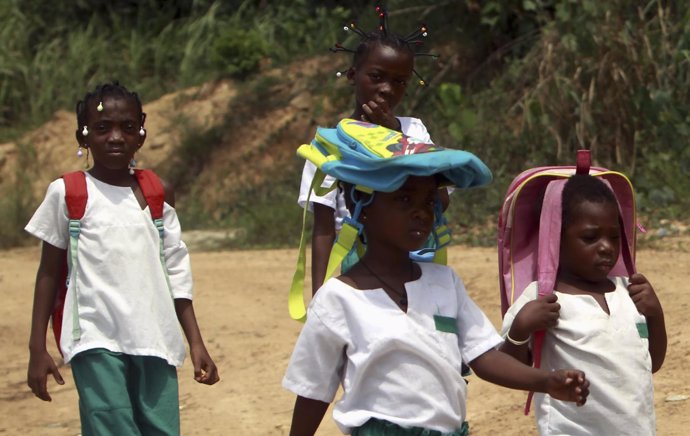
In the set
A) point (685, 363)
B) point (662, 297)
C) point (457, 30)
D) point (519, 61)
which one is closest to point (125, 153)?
point (685, 363)

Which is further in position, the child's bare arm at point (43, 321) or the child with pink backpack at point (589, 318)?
the child's bare arm at point (43, 321)

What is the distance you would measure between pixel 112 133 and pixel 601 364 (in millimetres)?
1706

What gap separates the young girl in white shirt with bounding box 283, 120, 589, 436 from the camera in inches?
121

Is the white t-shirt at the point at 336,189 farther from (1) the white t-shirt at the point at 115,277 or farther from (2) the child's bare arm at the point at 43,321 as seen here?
(2) the child's bare arm at the point at 43,321

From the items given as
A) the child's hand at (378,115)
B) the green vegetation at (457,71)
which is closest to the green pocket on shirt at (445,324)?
the child's hand at (378,115)

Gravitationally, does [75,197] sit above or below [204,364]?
above

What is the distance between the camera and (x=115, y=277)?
4.04m

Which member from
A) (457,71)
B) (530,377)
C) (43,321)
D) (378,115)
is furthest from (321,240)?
(457,71)

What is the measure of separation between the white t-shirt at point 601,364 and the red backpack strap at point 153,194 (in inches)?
49.4

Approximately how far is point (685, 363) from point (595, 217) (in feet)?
8.02

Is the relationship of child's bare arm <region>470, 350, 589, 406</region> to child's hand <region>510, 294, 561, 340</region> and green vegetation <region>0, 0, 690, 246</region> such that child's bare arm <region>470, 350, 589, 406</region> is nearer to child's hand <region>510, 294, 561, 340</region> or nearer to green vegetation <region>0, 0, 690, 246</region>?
child's hand <region>510, 294, 561, 340</region>

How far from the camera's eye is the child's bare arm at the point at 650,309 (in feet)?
11.4

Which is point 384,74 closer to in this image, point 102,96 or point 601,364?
point 102,96

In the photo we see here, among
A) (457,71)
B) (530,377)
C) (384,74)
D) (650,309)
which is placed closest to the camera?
(530,377)
